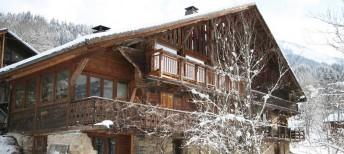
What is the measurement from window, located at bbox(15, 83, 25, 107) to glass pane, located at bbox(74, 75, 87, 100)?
Answer: 363 centimetres

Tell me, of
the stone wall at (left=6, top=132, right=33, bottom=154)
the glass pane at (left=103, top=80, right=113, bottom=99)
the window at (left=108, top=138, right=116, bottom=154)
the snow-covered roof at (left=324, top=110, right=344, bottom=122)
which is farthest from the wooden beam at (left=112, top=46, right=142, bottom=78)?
the snow-covered roof at (left=324, top=110, right=344, bottom=122)

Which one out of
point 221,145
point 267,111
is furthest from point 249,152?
point 267,111

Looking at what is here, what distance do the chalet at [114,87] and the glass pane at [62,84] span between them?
0.12ft

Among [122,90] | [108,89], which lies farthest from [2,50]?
[108,89]

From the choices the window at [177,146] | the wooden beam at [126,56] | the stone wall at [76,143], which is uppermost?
the wooden beam at [126,56]

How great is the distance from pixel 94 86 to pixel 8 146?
449 centimetres

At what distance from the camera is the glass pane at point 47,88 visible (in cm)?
1672

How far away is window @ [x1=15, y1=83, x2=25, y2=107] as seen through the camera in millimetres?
18431

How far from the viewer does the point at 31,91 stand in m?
18.0

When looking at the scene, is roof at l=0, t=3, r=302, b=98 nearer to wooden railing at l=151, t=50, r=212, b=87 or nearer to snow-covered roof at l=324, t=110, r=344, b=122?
wooden railing at l=151, t=50, r=212, b=87

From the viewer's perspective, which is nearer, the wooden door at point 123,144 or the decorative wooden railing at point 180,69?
the decorative wooden railing at point 180,69

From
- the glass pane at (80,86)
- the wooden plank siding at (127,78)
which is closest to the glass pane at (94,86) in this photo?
the wooden plank siding at (127,78)

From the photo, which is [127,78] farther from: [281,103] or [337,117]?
[281,103]

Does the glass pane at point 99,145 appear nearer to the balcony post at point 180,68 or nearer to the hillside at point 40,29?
the balcony post at point 180,68
